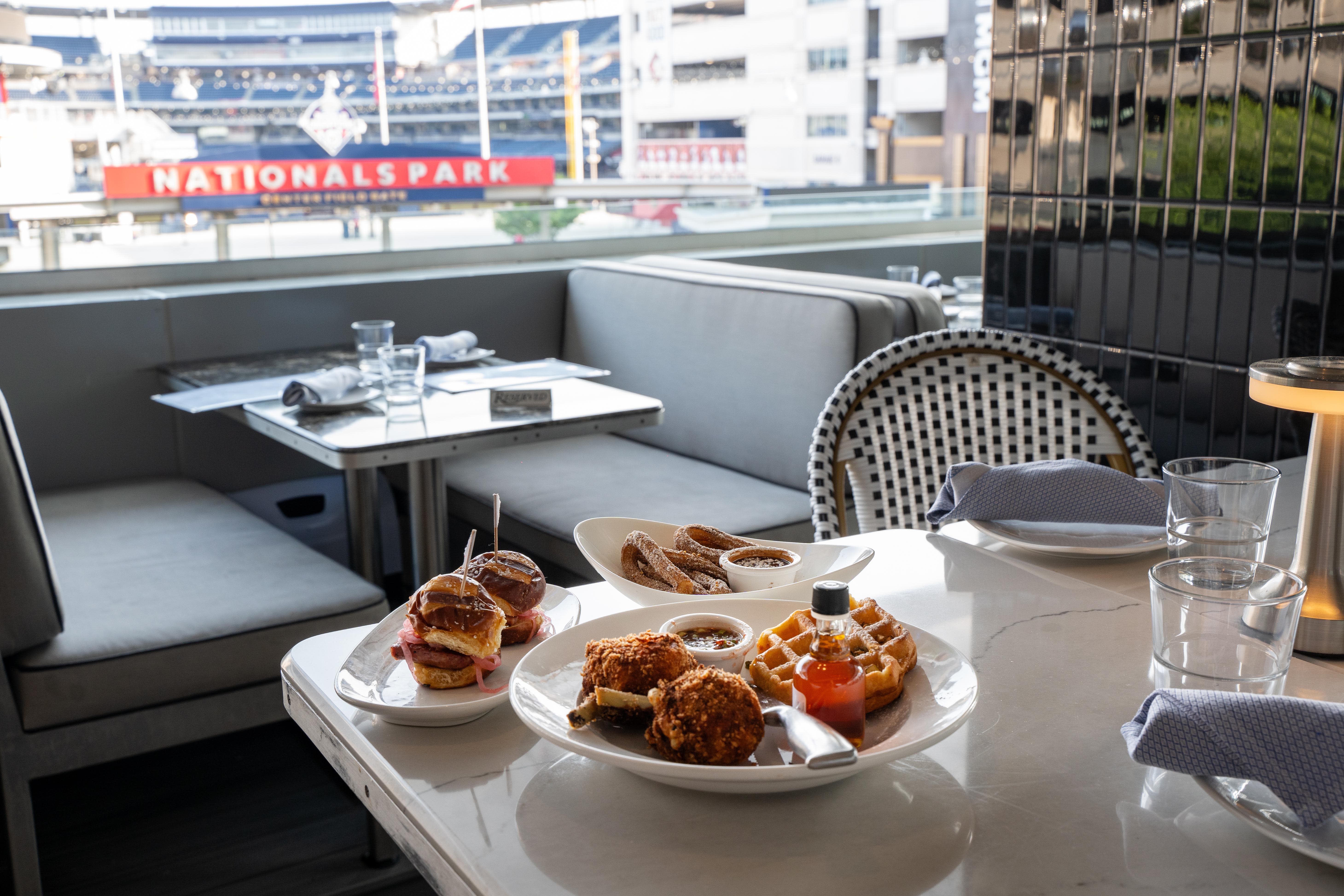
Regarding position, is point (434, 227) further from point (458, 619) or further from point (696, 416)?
point (458, 619)

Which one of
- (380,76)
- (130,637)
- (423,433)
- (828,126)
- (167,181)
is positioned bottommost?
(130,637)

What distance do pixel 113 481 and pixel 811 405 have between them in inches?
68.4

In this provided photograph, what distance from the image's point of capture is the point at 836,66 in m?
20.1

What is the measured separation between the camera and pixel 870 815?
0.63 metres

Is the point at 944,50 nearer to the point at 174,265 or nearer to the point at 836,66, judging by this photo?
the point at 836,66

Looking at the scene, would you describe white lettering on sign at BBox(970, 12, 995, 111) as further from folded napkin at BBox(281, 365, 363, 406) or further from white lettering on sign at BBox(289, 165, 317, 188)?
white lettering on sign at BBox(289, 165, 317, 188)

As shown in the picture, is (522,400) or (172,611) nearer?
(172,611)

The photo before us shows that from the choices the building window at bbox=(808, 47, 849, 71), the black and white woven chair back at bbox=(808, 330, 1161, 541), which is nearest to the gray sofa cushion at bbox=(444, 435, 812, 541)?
the black and white woven chair back at bbox=(808, 330, 1161, 541)

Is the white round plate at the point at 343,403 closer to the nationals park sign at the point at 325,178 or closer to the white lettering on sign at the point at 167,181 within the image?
the nationals park sign at the point at 325,178

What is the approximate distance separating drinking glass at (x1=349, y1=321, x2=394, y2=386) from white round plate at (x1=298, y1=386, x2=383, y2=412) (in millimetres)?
104

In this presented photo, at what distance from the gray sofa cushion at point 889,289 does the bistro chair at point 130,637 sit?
4.26 feet

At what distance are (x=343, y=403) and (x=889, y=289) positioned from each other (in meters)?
1.28

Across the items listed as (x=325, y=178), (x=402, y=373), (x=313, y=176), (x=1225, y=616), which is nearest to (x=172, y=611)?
(x=402, y=373)

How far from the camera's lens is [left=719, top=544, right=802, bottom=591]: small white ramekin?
2.97 ft
